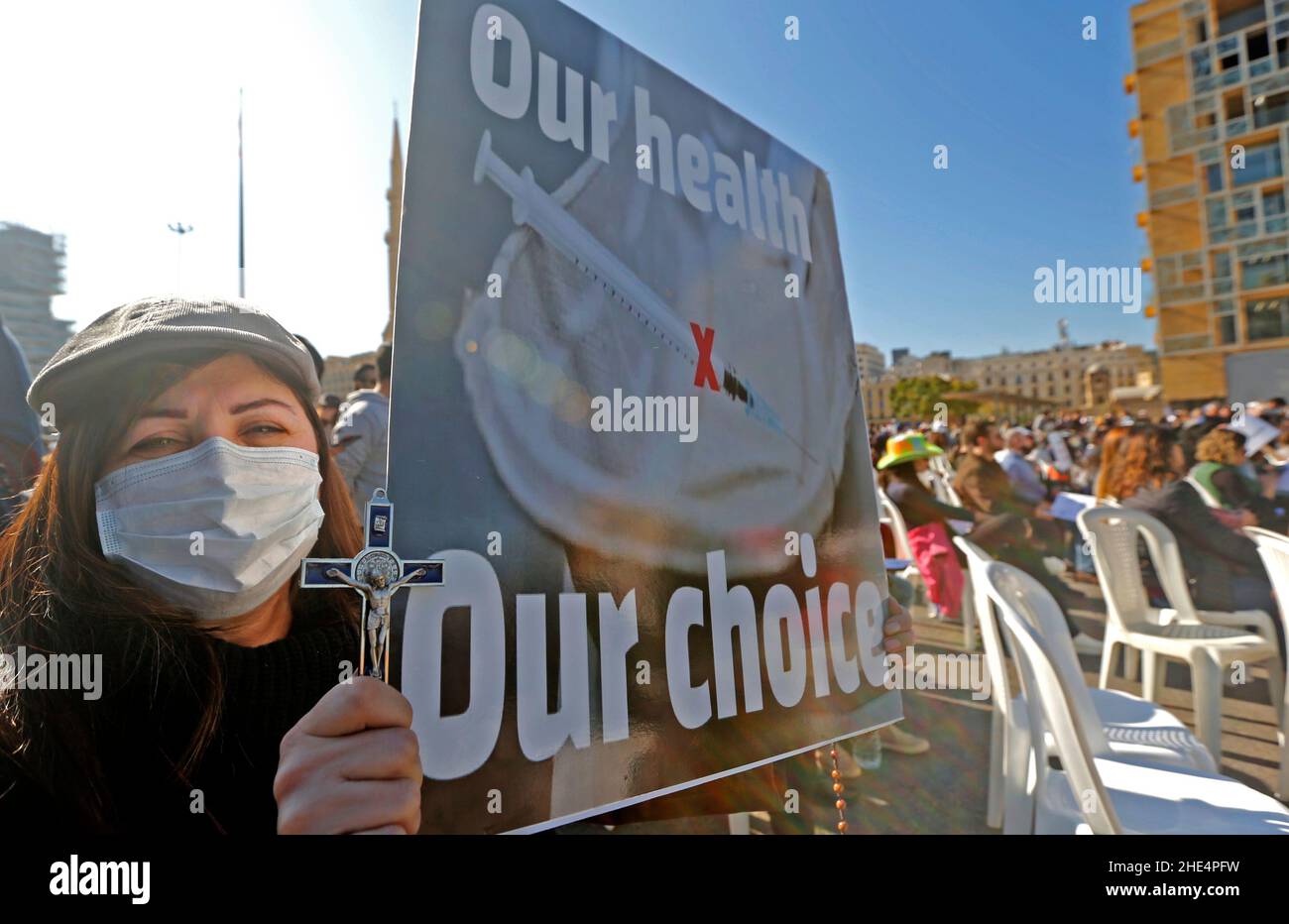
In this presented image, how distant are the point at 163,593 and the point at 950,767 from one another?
10.4 feet

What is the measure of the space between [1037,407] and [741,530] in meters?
12.0

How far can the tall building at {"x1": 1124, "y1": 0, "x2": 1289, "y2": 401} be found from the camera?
90.6 inches

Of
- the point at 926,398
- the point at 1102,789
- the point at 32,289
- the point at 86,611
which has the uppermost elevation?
the point at 926,398

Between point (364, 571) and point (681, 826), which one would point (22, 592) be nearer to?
point (364, 571)

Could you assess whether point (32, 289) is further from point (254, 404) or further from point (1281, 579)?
point (1281, 579)

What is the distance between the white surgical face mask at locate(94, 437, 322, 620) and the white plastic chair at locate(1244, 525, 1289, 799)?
361cm

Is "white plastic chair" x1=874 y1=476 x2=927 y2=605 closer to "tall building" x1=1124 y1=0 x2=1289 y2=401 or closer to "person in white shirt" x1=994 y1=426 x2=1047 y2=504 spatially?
"person in white shirt" x1=994 y1=426 x2=1047 y2=504

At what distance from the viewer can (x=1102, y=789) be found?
4.98 feet

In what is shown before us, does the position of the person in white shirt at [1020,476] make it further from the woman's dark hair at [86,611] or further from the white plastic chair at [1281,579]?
the woman's dark hair at [86,611]

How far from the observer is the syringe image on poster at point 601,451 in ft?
3.51

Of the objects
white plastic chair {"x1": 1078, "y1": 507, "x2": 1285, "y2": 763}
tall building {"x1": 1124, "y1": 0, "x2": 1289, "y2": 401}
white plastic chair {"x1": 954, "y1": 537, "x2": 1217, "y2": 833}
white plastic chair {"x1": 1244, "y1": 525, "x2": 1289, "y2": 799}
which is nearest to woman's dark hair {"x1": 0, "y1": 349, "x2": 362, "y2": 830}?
white plastic chair {"x1": 954, "y1": 537, "x2": 1217, "y2": 833}

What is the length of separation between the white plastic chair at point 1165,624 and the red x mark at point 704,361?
9.40ft

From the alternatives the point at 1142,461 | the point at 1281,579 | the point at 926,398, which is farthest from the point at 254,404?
the point at 926,398

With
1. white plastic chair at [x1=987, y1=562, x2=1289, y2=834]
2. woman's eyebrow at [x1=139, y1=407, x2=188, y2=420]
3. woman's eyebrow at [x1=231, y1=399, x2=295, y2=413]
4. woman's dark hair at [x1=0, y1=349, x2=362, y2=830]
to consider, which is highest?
woman's eyebrow at [x1=231, y1=399, x2=295, y2=413]
